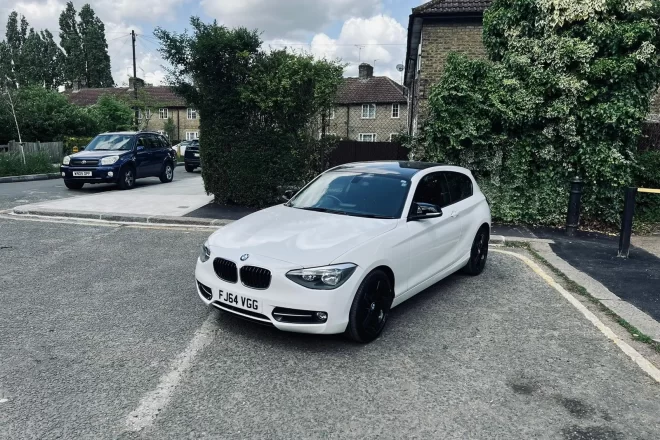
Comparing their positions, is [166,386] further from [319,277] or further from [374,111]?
[374,111]

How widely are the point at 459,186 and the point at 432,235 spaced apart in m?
1.30

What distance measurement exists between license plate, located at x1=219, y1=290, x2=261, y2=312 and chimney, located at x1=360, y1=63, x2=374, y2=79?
41474 millimetres

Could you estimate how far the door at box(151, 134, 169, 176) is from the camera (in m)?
16.2

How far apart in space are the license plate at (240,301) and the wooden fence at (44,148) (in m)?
23.3

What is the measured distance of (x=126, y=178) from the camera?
14438 millimetres

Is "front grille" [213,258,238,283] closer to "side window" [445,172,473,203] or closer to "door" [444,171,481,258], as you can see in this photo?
"door" [444,171,481,258]

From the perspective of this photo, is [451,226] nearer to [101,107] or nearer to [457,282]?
[457,282]

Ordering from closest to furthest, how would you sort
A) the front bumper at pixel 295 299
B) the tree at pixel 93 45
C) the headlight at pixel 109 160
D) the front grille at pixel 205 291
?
the front bumper at pixel 295 299
the front grille at pixel 205 291
the headlight at pixel 109 160
the tree at pixel 93 45

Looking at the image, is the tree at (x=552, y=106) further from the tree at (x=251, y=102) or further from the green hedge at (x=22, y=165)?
the green hedge at (x=22, y=165)

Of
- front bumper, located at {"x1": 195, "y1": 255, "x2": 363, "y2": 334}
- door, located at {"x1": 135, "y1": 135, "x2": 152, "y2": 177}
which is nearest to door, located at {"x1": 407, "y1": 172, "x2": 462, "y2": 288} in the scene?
front bumper, located at {"x1": 195, "y1": 255, "x2": 363, "y2": 334}

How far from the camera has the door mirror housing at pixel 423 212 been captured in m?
4.60

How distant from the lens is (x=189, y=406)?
9.82 ft

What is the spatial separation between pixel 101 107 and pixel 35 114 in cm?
715

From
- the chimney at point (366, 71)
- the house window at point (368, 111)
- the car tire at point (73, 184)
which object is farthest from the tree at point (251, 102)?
the chimney at point (366, 71)
